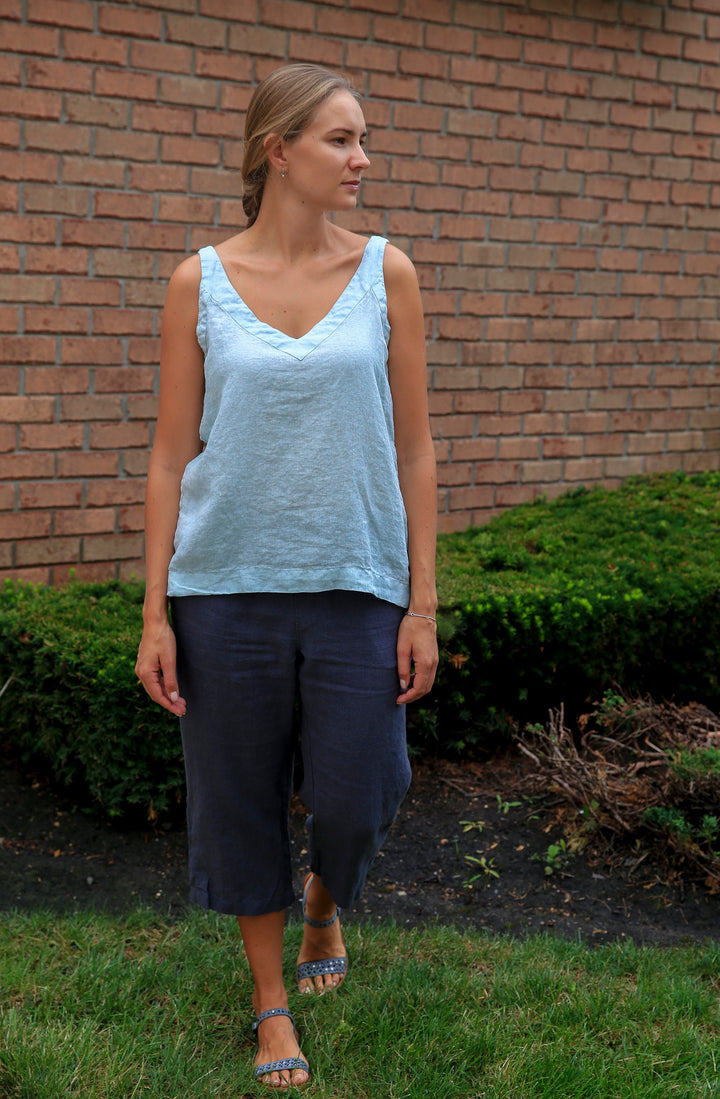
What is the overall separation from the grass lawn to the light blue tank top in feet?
3.46

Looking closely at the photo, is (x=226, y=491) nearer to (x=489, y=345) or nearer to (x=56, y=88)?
(x=56, y=88)

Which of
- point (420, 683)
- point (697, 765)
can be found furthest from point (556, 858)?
point (420, 683)

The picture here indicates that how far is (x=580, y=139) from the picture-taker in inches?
211

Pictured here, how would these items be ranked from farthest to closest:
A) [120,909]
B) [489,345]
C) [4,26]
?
[489,345]
[4,26]
[120,909]

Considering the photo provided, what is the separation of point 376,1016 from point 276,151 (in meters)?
1.93

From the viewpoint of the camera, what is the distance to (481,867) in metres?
3.37

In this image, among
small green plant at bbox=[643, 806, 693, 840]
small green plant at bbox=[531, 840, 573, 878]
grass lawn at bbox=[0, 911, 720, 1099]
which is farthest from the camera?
small green plant at bbox=[531, 840, 573, 878]

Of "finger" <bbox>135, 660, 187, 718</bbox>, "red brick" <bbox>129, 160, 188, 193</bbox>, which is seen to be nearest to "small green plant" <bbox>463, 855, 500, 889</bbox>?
"finger" <bbox>135, 660, 187, 718</bbox>

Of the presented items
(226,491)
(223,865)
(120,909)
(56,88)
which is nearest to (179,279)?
(226,491)

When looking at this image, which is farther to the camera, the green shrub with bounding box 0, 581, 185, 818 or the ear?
the green shrub with bounding box 0, 581, 185, 818

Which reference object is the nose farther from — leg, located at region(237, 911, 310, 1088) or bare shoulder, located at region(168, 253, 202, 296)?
leg, located at region(237, 911, 310, 1088)

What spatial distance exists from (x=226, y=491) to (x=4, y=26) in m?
2.79

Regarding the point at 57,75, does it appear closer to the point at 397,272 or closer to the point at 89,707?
the point at 89,707

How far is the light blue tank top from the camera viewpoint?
6.72ft
